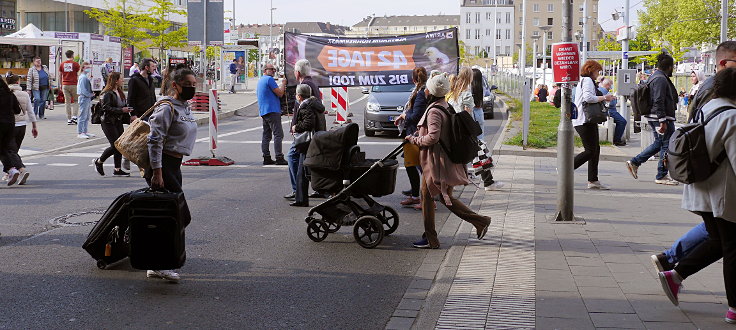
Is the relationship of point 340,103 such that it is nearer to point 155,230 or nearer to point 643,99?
point 643,99

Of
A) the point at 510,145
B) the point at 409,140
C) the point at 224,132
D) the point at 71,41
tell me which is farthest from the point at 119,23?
the point at 409,140

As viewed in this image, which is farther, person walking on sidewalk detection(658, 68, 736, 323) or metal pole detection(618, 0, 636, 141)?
metal pole detection(618, 0, 636, 141)

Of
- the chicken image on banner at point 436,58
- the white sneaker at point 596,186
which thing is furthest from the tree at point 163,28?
the white sneaker at point 596,186

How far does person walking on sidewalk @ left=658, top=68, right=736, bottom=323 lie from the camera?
5.47 metres

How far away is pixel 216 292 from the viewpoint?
665cm

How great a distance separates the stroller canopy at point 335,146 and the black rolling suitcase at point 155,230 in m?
2.20

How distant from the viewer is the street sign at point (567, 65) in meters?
9.52

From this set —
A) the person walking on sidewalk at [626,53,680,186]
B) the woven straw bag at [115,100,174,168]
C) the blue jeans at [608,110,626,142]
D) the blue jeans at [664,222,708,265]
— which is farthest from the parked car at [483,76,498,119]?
the blue jeans at [664,222,708,265]

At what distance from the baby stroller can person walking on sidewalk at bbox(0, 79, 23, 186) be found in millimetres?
5352

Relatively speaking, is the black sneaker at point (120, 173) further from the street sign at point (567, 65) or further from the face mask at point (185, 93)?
the street sign at point (567, 65)

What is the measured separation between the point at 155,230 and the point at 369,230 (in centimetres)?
250

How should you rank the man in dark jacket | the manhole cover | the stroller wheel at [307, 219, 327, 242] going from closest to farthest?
1. the stroller wheel at [307, 219, 327, 242]
2. the manhole cover
3. the man in dark jacket

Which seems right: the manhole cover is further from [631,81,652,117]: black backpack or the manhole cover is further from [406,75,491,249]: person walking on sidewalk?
[631,81,652,117]: black backpack

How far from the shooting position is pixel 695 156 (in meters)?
5.54
